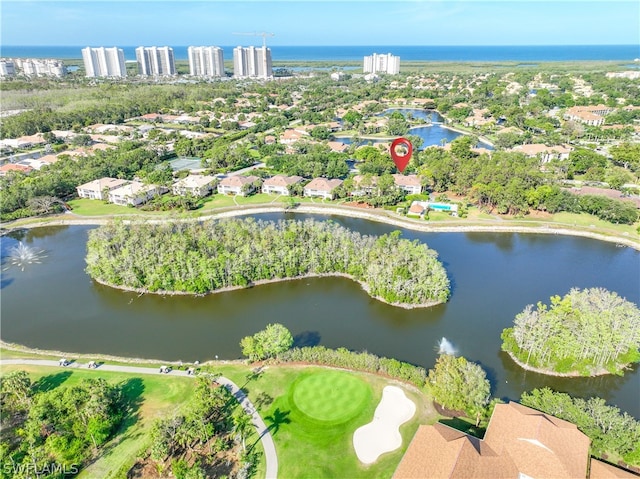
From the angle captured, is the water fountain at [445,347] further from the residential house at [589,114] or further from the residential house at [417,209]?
the residential house at [589,114]

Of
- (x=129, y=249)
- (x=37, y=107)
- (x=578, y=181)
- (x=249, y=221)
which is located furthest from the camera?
(x=37, y=107)

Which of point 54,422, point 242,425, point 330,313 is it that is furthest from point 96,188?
point 242,425

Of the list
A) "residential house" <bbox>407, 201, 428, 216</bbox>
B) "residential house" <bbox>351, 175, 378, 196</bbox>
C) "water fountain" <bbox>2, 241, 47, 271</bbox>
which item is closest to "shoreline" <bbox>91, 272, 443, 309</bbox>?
"water fountain" <bbox>2, 241, 47, 271</bbox>

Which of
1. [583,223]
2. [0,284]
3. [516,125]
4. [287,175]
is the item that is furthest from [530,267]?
[516,125]

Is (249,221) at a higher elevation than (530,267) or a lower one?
higher

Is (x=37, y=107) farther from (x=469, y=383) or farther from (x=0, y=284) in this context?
(x=469, y=383)

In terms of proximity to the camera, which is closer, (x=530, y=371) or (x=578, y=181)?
(x=530, y=371)

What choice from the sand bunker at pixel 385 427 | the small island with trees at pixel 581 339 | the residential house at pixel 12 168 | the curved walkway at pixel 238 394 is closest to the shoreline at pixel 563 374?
the small island with trees at pixel 581 339
